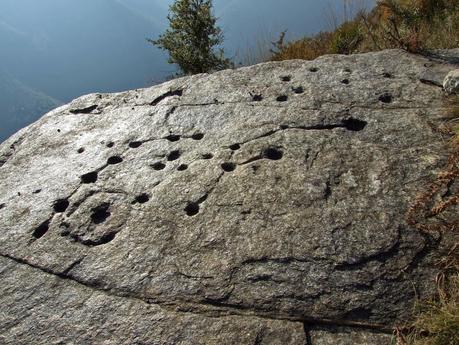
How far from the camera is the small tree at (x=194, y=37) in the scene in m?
9.75

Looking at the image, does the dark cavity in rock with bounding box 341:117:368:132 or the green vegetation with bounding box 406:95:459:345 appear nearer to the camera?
the green vegetation with bounding box 406:95:459:345

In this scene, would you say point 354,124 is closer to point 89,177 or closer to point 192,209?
point 192,209

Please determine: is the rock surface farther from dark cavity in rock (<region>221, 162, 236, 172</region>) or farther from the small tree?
the small tree

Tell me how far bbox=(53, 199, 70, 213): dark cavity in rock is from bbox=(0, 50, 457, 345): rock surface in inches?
0.5

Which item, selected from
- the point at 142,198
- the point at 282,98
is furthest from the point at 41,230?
the point at 282,98

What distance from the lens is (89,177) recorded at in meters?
4.59

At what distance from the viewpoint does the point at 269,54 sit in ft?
30.3

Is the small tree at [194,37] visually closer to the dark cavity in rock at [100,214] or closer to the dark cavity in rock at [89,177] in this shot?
the dark cavity in rock at [89,177]

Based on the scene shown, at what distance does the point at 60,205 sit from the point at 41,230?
317mm

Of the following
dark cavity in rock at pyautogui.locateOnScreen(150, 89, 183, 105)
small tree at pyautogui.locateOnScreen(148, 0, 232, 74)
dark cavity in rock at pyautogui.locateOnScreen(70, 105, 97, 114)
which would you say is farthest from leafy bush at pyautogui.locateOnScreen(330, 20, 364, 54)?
dark cavity in rock at pyautogui.locateOnScreen(70, 105, 97, 114)

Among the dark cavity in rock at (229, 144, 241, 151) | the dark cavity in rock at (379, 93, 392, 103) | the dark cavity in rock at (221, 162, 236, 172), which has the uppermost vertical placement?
the dark cavity in rock at (379, 93, 392, 103)

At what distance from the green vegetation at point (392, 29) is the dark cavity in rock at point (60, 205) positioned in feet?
16.9

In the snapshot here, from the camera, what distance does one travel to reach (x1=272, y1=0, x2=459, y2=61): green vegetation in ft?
23.6

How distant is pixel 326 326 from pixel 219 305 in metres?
0.71
